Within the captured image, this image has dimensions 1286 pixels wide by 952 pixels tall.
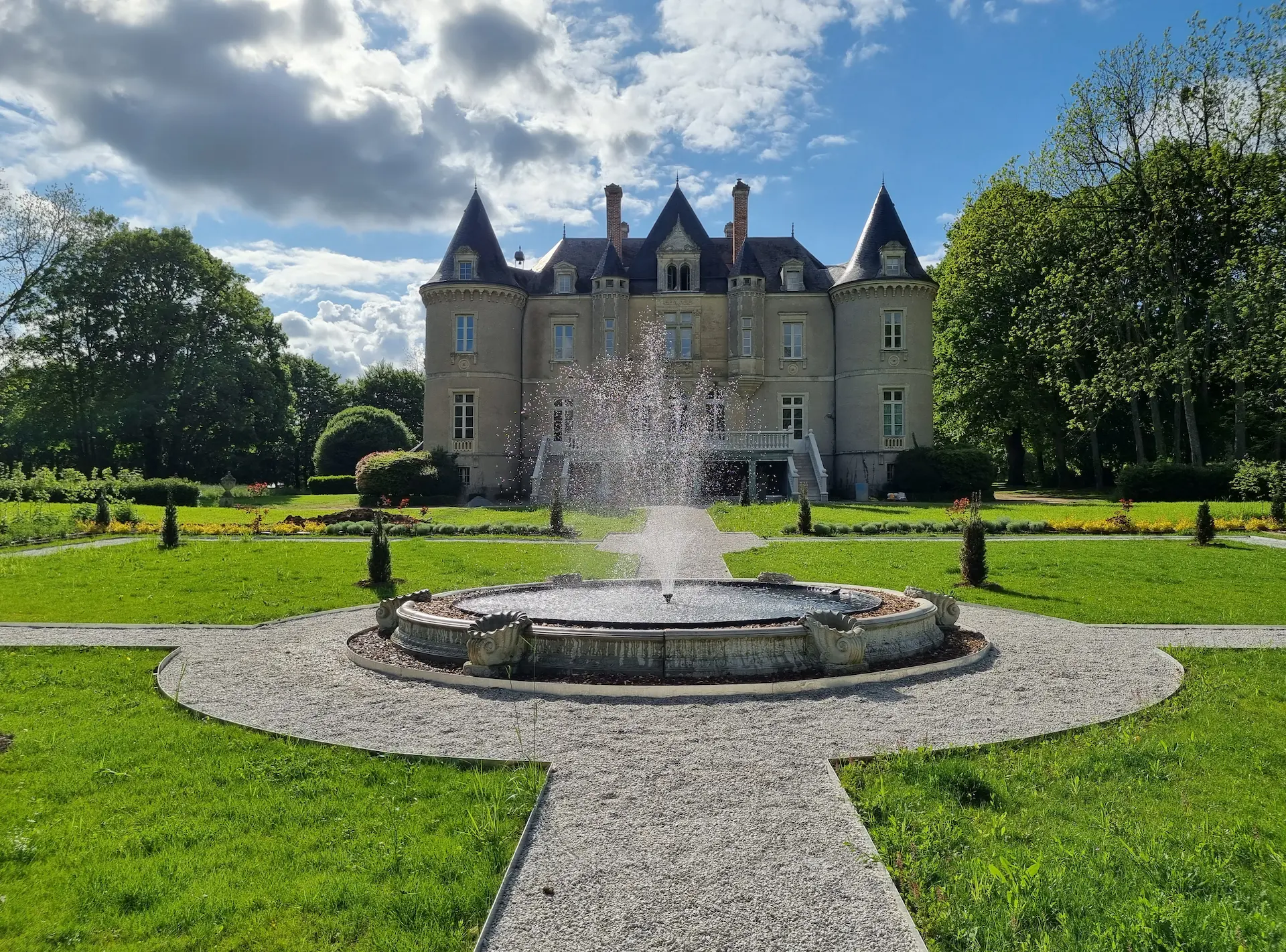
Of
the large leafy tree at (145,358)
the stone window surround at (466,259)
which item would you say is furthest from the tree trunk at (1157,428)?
the large leafy tree at (145,358)

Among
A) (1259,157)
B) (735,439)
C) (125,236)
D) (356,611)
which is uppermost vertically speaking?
(125,236)

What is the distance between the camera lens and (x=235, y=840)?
442 centimetres

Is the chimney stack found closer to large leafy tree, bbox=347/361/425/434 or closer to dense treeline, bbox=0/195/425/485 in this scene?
dense treeline, bbox=0/195/425/485

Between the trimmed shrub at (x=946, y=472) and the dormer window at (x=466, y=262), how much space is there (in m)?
21.6

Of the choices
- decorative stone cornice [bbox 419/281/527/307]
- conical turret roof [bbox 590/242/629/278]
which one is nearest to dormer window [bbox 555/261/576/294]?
conical turret roof [bbox 590/242/629/278]

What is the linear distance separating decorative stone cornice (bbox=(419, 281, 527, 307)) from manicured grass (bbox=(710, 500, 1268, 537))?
14907mm

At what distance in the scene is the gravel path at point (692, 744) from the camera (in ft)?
12.1

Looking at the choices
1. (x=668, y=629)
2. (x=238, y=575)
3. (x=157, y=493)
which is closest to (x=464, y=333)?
(x=157, y=493)

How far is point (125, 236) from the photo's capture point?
45.3m

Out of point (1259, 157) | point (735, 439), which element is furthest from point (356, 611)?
point (1259, 157)

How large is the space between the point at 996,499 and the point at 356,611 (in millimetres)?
30397

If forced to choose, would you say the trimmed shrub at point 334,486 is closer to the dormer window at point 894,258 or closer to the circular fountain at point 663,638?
the dormer window at point 894,258

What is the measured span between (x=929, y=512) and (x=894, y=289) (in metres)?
13.3

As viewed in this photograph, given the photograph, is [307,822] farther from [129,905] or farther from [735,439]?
[735,439]
